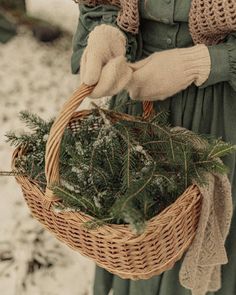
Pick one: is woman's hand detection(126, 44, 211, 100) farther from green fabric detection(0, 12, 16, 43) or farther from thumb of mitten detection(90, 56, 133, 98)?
green fabric detection(0, 12, 16, 43)

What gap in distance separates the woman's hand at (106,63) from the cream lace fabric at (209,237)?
9.5 inches

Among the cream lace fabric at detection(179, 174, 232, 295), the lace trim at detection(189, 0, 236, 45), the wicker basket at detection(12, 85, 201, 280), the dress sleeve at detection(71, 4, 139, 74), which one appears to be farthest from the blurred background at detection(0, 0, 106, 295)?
the lace trim at detection(189, 0, 236, 45)

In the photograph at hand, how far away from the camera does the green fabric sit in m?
2.75

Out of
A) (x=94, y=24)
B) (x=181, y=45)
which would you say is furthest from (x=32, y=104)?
(x=181, y=45)

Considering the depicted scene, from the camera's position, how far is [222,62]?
869 millimetres

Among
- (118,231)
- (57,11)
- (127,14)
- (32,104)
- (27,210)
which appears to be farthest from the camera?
(57,11)

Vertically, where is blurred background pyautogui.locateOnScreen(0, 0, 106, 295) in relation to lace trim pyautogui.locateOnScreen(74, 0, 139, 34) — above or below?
below

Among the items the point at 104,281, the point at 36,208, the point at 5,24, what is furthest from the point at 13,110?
the point at 36,208

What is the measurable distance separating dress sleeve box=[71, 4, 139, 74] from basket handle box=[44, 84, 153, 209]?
20cm

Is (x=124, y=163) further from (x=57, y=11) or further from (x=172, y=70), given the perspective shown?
(x=57, y=11)

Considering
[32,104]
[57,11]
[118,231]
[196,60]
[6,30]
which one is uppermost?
[196,60]

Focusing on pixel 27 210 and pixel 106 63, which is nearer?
pixel 106 63

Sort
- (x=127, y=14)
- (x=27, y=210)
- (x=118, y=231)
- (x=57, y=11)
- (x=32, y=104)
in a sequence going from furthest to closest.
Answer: (x=57, y=11) < (x=32, y=104) < (x=27, y=210) < (x=127, y=14) < (x=118, y=231)

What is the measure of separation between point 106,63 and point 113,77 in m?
0.06
